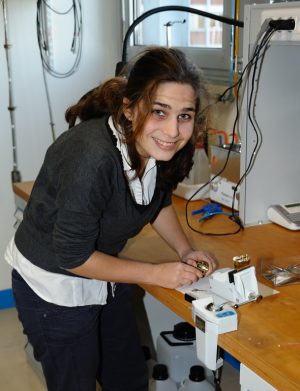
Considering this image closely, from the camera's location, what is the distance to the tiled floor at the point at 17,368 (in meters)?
2.12

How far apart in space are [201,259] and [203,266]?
0.04m

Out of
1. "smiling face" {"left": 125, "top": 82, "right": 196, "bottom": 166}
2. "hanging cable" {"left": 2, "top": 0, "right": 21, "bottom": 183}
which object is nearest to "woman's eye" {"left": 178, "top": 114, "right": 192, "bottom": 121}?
"smiling face" {"left": 125, "top": 82, "right": 196, "bottom": 166}

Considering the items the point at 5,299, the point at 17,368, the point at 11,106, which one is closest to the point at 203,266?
the point at 17,368

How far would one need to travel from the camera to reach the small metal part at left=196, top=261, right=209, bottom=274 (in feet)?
4.25

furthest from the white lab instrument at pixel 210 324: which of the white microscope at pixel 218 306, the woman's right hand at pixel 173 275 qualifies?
the woman's right hand at pixel 173 275

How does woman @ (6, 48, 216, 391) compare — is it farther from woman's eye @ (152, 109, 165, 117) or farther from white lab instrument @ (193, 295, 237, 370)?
white lab instrument @ (193, 295, 237, 370)

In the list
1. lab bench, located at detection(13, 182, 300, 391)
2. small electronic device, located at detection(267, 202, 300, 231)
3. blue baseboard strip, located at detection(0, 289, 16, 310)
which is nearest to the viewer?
lab bench, located at detection(13, 182, 300, 391)

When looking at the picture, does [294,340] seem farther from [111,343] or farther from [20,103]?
[20,103]

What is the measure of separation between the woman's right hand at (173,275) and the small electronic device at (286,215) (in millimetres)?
491

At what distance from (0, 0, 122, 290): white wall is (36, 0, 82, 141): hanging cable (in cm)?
2

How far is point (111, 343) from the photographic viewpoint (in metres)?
1.52

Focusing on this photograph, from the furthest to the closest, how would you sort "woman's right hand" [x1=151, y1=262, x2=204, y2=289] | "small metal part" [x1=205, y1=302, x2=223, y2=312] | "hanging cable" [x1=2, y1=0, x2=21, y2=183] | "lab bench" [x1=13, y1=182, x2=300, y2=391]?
"hanging cable" [x1=2, y1=0, x2=21, y2=183], "woman's right hand" [x1=151, y1=262, x2=204, y2=289], "small metal part" [x1=205, y1=302, x2=223, y2=312], "lab bench" [x1=13, y1=182, x2=300, y2=391]

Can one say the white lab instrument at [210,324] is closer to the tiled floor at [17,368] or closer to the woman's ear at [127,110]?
the woman's ear at [127,110]

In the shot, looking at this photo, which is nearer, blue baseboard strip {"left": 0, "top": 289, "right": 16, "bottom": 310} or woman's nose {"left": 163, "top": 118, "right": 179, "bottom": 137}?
woman's nose {"left": 163, "top": 118, "right": 179, "bottom": 137}
